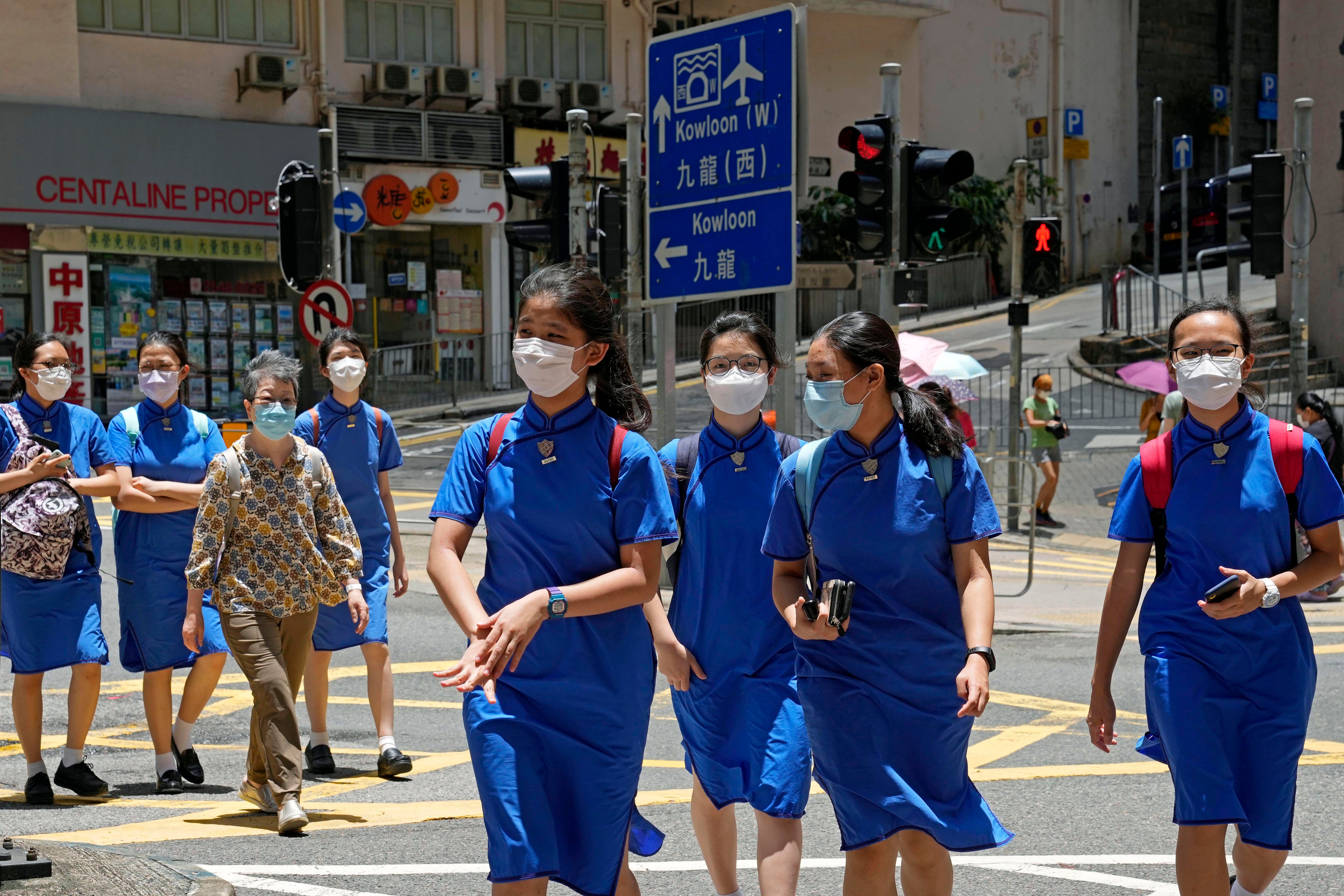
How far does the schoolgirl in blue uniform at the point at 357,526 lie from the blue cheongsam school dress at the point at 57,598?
0.91 metres

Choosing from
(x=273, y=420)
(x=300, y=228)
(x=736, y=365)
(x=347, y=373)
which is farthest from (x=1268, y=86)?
(x=736, y=365)

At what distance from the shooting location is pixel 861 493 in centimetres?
413

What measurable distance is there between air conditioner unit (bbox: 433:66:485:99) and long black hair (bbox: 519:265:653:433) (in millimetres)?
25973

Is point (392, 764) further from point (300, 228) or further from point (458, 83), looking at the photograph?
point (458, 83)

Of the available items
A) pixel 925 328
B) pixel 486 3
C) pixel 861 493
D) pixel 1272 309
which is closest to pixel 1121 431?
pixel 1272 309

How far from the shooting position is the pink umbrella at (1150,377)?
51.1ft

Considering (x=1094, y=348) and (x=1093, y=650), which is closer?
(x=1093, y=650)

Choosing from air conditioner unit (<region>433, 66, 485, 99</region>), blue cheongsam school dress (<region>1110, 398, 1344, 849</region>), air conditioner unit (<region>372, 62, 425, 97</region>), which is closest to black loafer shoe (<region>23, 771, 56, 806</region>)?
blue cheongsam school dress (<region>1110, 398, 1344, 849</region>)

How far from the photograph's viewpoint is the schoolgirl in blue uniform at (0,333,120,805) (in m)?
6.62

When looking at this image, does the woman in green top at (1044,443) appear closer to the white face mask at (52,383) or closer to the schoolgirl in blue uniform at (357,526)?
the schoolgirl in blue uniform at (357,526)

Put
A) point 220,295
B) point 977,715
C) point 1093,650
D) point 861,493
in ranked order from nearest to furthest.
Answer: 1. point 977,715
2. point 861,493
3. point 1093,650
4. point 220,295

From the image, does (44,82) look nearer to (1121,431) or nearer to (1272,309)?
(1121,431)

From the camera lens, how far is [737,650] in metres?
4.82

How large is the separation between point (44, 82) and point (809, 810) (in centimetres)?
2262
